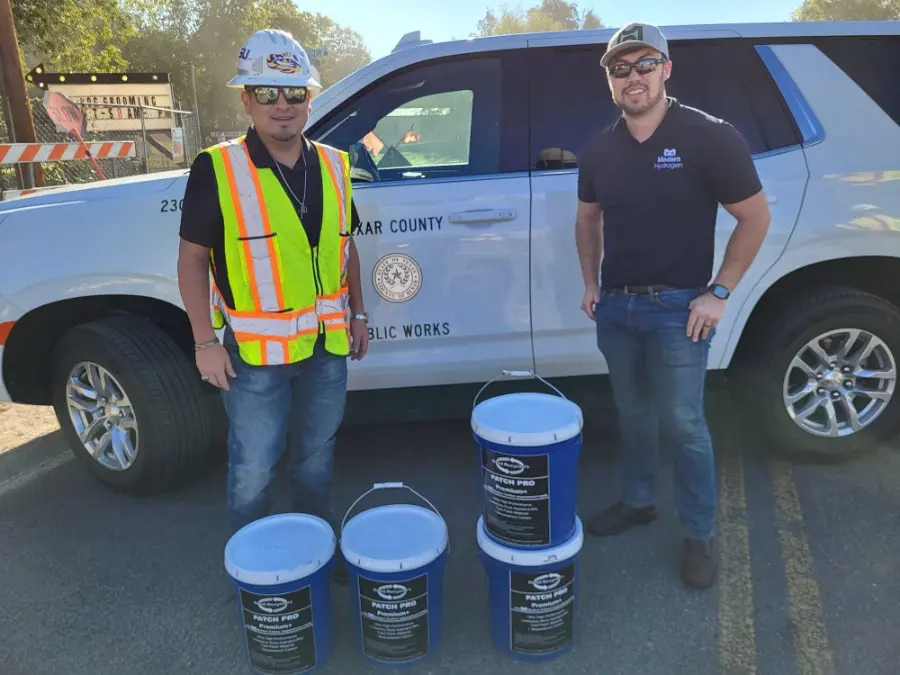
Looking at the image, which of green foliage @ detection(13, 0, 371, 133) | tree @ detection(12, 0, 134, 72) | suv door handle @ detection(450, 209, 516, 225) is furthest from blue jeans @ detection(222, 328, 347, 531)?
green foliage @ detection(13, 0, 371, 133)

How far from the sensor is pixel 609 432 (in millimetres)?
3977

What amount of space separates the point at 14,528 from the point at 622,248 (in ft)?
9.37

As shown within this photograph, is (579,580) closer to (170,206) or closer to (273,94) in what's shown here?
(273,94)

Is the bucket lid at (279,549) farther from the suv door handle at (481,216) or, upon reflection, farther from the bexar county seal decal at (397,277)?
the suv door handle at (481,216)

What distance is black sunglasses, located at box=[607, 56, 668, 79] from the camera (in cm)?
229

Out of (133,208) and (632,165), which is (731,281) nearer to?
(632,165)

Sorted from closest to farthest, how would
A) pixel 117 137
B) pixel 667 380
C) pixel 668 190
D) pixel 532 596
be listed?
pixel 532 596 → pixel 668 190 → pixel 667 380 → pixel 117 137

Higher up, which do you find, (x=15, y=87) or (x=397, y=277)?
(x=15, y=87)

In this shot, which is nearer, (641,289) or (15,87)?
(641,289)

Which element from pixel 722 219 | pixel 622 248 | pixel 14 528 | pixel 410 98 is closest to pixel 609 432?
pixel 722 219

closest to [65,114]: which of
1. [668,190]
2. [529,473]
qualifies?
[668,190]

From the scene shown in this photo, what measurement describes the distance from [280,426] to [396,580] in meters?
0.67

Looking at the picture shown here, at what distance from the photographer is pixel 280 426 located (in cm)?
247

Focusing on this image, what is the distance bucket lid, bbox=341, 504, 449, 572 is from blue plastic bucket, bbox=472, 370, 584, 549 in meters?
0.20
